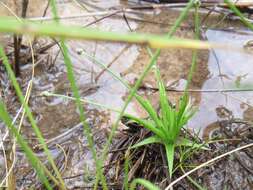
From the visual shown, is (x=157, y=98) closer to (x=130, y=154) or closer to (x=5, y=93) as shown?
(x=130, y=154)

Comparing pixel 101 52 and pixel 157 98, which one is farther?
pixel 101 52

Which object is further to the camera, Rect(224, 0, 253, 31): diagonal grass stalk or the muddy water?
the muddy water

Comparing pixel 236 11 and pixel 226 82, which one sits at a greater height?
pixel 236 11

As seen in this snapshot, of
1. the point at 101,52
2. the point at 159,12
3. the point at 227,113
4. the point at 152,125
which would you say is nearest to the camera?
the point at 152,125

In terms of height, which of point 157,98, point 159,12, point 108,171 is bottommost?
point 108,171

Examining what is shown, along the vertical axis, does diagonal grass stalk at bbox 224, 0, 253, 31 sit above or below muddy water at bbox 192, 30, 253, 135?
above

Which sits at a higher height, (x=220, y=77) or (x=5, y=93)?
(x=220, y=77)

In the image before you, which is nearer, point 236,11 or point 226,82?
point 236,11

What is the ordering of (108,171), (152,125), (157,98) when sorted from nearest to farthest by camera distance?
1. (152,125)
2. (108,171)
3. (157,98)

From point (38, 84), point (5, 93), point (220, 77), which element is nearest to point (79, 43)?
point (38, 84)

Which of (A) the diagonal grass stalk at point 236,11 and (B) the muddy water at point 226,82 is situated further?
(B) the muddy water at point 226,82

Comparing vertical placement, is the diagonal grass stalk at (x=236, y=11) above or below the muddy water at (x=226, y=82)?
above
